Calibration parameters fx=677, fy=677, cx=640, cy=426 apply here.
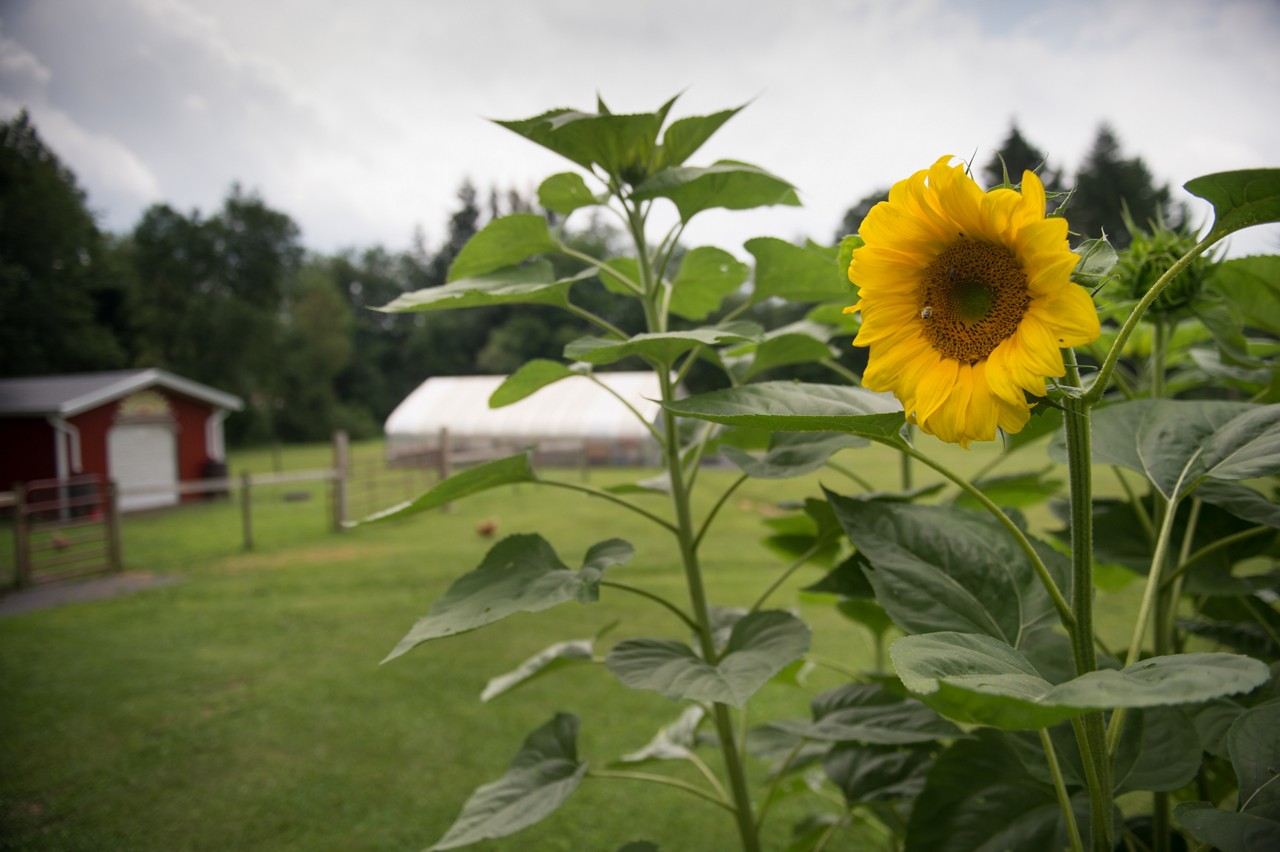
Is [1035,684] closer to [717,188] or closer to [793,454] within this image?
[793,454]

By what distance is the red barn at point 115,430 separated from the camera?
21.6 feet

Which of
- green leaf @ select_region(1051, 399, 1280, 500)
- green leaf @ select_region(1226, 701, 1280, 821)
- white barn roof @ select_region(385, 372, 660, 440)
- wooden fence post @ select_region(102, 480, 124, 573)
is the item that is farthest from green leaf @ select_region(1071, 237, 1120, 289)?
white barn roof @ select_region(385, 372, 660, 440)

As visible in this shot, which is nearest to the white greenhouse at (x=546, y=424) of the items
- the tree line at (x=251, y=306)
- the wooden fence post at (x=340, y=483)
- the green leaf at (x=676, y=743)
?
the tree line at (x=251, y=306)

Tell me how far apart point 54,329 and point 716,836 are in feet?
31.8

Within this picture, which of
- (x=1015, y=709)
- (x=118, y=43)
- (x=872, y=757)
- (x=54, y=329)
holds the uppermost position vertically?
(x=118, y=43)

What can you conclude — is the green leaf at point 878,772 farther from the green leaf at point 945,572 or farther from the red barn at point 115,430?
the red barn at point 115,430

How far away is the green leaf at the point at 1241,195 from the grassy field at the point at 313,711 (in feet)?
1.46

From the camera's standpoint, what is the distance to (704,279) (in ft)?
2.10

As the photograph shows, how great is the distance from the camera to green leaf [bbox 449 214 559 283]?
1.89 feet

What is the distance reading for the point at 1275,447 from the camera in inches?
14.4

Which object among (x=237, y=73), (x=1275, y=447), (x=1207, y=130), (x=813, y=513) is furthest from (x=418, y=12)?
(x=237, y=73)

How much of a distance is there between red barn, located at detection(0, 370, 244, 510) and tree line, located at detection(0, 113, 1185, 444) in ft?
3.26

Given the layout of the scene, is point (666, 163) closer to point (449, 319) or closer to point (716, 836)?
point (716, 836)

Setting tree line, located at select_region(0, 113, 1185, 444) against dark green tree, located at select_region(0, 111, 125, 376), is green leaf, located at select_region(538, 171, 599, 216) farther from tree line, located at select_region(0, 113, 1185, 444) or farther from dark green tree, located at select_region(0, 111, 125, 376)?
dark green tree, located at select_region(0, 111, 125, 376)
